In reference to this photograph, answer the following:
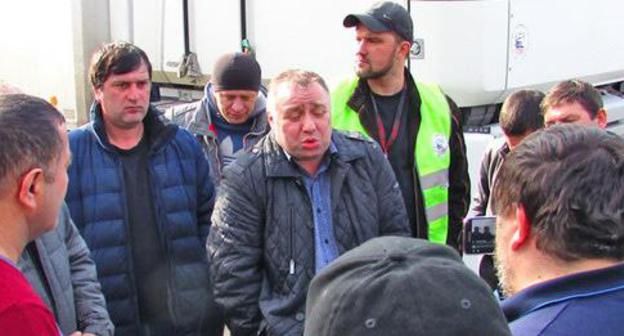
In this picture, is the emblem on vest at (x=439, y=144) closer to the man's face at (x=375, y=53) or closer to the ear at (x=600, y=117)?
the man's face at (x=375, y=53)

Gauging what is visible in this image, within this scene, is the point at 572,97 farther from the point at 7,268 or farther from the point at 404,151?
the point at 7,268

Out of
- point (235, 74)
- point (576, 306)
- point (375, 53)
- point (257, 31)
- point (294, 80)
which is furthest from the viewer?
point (257, 31)

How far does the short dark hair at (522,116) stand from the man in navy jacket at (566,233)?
6.46 feet

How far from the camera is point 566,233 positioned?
158 cm

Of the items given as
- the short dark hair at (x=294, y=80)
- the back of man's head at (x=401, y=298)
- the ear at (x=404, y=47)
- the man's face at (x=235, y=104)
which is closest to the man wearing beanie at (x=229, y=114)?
the man's face at (x=235, y=104)

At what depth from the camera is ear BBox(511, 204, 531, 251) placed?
1637 millimetres

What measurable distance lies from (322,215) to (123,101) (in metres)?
1.00

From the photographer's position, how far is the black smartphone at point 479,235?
8.06 feet

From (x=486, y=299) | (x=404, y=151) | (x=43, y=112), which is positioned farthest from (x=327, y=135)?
(x=486, y=299)

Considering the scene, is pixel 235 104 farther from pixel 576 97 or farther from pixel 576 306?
pixel 576 306

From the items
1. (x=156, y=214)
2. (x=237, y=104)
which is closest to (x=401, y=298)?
(x=156, y=214)

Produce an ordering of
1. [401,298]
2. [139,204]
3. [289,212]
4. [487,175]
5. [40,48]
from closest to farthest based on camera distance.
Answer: [401,298] → [289,212] → [139,204] → [487,175] → [40,48]

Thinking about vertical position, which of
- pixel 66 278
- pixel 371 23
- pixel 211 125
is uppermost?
pixel 371 23

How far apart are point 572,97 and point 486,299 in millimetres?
2426
